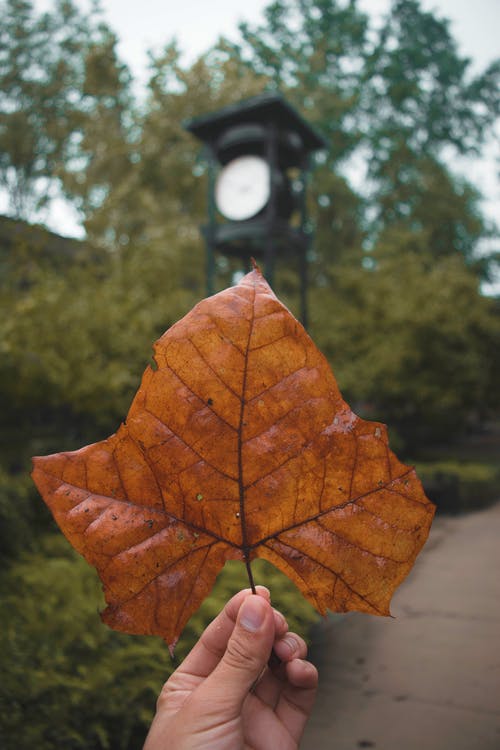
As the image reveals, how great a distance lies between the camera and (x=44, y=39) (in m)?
14.7

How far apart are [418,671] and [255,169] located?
13.4ft

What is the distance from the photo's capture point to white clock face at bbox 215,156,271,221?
499 centimetres

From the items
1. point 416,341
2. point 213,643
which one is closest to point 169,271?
point 416,341

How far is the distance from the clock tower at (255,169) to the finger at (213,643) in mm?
3699

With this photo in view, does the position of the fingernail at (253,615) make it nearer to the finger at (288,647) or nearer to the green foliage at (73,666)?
the finger at (288,647)

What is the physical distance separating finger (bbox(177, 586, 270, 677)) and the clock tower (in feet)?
12.1

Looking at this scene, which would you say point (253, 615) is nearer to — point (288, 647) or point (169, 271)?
point (288, 647)

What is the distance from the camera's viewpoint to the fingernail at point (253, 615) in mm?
920

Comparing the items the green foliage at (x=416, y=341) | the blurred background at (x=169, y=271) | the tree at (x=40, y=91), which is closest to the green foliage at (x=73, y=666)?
the blurred background at (x=169, y=271)

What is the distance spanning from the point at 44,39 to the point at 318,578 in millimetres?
17251

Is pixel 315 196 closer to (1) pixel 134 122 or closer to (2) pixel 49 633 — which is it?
(1) pixel 134 122

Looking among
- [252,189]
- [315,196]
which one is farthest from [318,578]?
[315,196]

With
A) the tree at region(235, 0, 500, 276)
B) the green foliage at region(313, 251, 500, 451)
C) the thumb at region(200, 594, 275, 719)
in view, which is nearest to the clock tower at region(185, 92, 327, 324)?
the thumb at region(200, 594, 275, 719)

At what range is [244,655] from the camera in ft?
3.07
